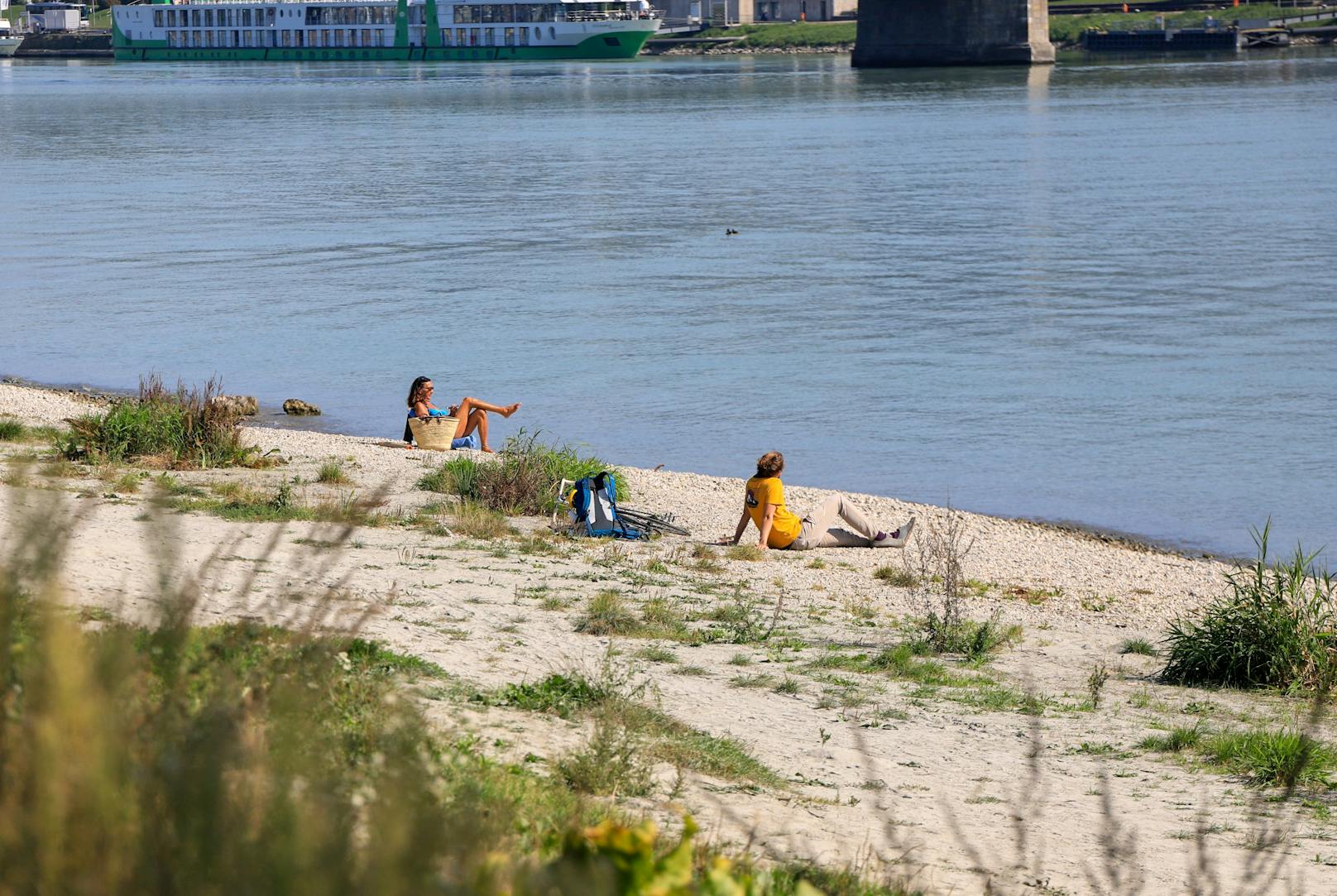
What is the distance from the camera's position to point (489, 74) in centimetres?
10844

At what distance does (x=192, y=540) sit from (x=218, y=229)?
2746cm

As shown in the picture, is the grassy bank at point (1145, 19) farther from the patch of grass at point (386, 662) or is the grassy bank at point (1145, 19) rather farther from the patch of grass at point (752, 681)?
the patch of grass at point (386, 662)

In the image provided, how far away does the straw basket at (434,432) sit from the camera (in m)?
14.4

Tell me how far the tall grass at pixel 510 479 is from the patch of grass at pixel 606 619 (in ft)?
10.3

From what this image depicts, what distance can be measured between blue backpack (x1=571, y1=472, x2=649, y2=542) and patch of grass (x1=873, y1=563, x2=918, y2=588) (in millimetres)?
1638

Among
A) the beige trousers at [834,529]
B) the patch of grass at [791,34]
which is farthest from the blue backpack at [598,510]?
the patch of grass at [791,34]

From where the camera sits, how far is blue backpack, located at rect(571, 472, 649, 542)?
36.0 ft

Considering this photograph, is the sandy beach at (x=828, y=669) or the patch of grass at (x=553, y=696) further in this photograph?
the patch of grass at (x=553, y=696)

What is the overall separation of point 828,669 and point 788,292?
18.6 meters

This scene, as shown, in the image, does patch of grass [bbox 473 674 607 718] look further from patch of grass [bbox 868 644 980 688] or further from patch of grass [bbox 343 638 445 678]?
patch of grass [bbox 868 644 980 688]

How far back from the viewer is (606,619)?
26.9 ft

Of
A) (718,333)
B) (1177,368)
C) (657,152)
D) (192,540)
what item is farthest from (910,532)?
(657,152)

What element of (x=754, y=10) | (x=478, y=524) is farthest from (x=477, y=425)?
(x=754, y=10)

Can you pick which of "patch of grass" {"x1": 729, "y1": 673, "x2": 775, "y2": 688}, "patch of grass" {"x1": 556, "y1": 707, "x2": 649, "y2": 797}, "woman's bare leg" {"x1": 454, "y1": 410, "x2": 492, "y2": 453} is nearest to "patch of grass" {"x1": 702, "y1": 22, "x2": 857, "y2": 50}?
"woman's bare leg" {"x1": 454, "y1": 410, "x2": 492, "y2": 453}
